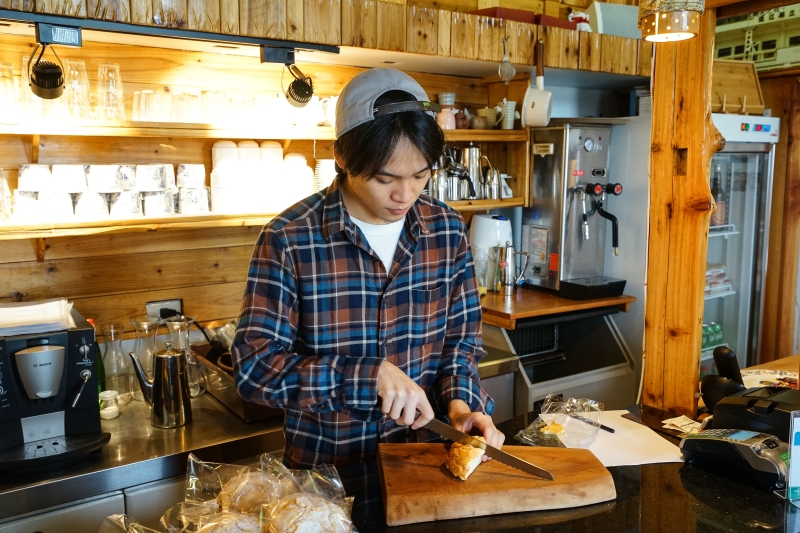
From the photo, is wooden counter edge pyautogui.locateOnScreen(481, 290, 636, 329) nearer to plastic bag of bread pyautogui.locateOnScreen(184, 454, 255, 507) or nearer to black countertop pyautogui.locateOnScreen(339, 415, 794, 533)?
black countertop pyautogui.locateOnScreen(339, 415, 794, 533)

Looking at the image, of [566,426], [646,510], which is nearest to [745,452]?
[646,510]

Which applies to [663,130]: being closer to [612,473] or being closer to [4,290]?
[612,473]

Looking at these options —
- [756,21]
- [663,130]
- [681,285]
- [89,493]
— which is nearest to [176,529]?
[89,493]

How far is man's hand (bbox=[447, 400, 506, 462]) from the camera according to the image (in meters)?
1.44

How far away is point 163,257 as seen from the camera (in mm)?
2730

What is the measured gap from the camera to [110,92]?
7.70 feet

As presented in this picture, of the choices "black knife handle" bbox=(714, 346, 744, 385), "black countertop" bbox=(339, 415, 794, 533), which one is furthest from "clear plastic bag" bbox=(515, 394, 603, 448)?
"black knife handle" bbox=(714, 346, 744, 385)

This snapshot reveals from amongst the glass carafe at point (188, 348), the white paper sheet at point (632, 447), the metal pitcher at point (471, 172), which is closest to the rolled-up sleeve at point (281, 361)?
the white paper sheet at point (632, 447)

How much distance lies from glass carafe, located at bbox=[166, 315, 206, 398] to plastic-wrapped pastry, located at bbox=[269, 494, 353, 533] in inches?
51.3

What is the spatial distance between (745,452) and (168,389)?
158 cm

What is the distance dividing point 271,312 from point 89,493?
0.86 metres

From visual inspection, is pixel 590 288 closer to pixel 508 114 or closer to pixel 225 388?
pixel 508 114

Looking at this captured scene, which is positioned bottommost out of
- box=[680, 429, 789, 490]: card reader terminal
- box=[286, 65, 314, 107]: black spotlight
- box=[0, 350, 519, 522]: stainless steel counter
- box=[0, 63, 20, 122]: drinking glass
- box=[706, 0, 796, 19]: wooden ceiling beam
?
box=[0, 350, 519, 522]: stainless steel counter

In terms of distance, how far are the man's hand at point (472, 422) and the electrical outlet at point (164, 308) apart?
1.51m
